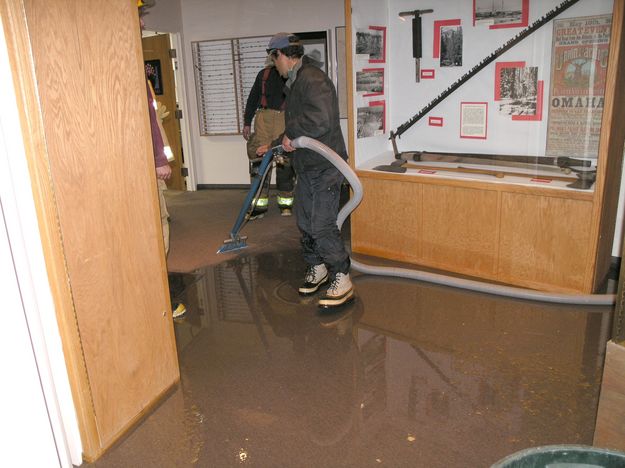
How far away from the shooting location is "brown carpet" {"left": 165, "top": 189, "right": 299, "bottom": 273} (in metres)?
4.48

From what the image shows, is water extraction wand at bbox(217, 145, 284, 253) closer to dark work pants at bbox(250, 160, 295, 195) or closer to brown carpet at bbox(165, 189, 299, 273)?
brown carpet at bbox(165, 189, 299, 273)

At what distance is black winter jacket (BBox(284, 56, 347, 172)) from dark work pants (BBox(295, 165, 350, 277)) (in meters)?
0.08

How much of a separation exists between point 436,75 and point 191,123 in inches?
147

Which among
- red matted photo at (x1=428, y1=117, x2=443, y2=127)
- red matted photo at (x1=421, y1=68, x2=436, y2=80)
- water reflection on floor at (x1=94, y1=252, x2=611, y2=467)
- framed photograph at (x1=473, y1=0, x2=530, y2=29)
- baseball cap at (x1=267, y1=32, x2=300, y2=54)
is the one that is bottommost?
water reflection on floor at (x1=94, y1=252, x2=611, y2=467)

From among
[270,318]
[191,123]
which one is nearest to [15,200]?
[270,318]

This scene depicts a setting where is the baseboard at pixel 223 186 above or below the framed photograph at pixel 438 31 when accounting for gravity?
below

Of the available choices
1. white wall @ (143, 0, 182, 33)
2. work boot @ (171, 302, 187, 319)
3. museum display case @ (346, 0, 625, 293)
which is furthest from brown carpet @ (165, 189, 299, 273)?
white wall @ (143, 0, 182, 33)

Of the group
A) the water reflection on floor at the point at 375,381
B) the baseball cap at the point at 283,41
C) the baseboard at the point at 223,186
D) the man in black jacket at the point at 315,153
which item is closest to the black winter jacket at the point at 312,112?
the man in black jacket at the point at 315,153

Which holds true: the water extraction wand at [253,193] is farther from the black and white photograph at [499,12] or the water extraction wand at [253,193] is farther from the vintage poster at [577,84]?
the vintage poster at [577,84]

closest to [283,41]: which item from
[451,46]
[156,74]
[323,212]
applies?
[323,212]

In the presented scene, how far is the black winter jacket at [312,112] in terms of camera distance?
3076mm

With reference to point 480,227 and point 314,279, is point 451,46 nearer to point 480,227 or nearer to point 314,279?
point 480,227

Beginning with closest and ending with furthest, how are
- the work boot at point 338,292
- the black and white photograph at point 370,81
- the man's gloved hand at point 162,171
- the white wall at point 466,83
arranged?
the man's gloved hand at point 162,171
the work boot at point 338,292
the white wall at point 466,83
the black and white photograph at point 370,81

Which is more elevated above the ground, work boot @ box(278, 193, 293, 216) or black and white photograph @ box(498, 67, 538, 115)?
black and white photograph @ box(498, 67, 538, 115)
